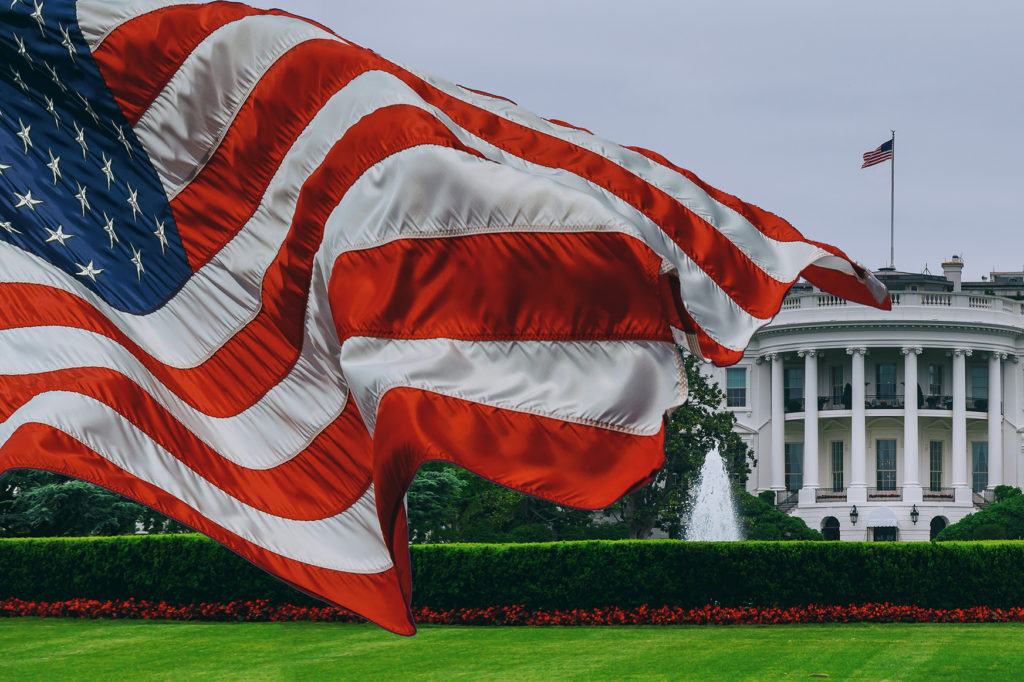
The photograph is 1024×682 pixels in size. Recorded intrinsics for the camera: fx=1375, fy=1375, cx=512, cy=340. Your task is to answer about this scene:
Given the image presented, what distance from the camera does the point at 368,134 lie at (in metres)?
5.67

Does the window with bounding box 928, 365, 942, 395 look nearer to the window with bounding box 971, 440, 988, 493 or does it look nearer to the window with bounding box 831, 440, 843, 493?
the window with bounding box 971, 440, 988, 493

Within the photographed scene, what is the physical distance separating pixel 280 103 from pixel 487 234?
122 centimetres

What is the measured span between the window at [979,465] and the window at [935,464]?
4.83ft

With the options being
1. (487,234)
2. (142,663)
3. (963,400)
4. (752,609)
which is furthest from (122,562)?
(963,400)

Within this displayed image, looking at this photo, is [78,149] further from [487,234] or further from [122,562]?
[122,562]

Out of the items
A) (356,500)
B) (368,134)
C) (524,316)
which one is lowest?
(356,500)

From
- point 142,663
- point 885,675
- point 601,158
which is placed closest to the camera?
point 601,158

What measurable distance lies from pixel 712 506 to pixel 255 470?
40853mm

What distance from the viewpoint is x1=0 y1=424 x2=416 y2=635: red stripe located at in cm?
538

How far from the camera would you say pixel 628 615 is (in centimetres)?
1855

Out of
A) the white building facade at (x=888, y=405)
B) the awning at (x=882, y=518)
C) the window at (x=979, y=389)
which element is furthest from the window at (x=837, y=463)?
the window at (x=979, y=389)

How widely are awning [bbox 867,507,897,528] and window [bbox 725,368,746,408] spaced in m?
10.0

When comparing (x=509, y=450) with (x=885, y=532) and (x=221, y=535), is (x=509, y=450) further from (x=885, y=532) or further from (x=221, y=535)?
(x=885, y=532)

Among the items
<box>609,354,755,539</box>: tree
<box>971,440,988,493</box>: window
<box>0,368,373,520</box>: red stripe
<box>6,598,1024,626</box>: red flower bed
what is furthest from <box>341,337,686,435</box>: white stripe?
<box>971,440,988,493</box>: window
